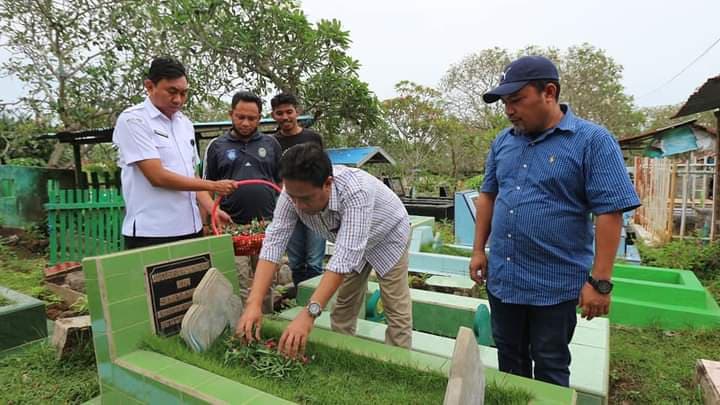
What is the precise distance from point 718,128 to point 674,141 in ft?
13.6

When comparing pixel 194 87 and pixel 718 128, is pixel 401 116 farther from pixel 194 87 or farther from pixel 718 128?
pixel 718 128

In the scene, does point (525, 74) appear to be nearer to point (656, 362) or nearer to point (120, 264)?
point (120, 264)

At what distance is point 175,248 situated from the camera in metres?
2.01

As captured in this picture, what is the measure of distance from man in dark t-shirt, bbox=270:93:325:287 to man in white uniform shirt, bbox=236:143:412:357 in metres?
1.24

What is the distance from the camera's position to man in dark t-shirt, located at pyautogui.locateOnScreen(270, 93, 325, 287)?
355cm

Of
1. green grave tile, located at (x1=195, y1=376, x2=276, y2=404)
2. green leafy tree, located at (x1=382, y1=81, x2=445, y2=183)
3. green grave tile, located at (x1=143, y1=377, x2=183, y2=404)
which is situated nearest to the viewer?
green grave tile, located at (x1=195, y1=376, x2=276, y2=404)

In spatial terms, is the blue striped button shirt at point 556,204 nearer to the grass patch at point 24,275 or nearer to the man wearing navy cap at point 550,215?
the man wearing navy cap at point 550,215

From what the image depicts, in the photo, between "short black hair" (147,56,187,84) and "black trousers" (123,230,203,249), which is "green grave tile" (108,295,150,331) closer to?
"black trousers" (123,230,203,249)

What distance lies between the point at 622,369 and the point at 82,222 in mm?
5954

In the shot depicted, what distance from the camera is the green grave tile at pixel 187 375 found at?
5.01 ft

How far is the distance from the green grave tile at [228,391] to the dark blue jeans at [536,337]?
40.2 inches

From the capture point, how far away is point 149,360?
5.67 feet

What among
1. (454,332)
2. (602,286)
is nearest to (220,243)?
(602,286)

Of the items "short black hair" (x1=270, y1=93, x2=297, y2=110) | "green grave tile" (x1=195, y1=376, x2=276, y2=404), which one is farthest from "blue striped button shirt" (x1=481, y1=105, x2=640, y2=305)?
"short black hair" (x1=270, y1=93, x2=297, y2=110)
